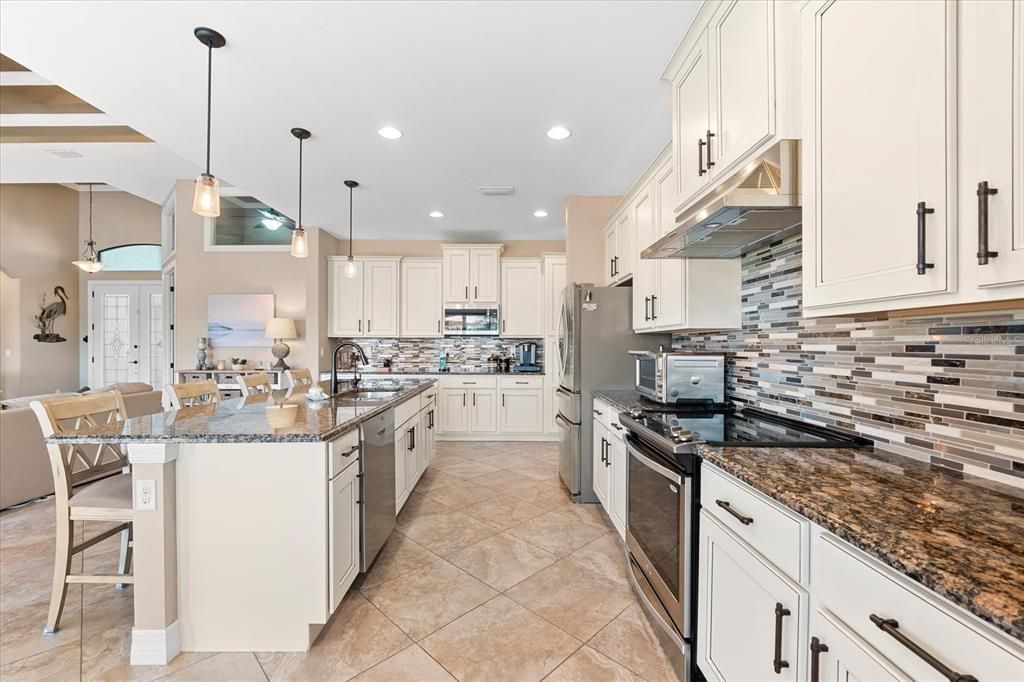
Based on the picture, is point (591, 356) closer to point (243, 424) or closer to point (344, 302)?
point (243, 424)

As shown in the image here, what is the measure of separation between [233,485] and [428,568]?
46.0 inches

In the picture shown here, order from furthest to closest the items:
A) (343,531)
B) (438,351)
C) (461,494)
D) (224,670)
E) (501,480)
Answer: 1. (438,351)
2. (501,480)
3. (461,494)
4. (343,531)
5. (224,670)

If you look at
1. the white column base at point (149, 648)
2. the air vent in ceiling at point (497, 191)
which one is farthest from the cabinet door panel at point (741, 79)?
the white column base at point (149, 648)

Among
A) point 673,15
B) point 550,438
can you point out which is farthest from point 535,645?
point 550,438

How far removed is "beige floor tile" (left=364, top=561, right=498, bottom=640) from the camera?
76.3 inches

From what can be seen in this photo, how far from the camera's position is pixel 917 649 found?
70cm

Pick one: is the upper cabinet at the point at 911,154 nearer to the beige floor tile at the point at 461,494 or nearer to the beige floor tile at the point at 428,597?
the beige floor tile at the point at 428,597

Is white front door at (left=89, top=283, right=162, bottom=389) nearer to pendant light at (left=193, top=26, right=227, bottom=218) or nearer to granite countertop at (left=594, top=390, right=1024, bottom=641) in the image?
pendant light at (left=193, top=26, right=227, bottom=218)

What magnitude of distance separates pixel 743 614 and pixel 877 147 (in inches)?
50.9

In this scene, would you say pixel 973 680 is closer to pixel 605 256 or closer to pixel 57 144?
pixel 605 256

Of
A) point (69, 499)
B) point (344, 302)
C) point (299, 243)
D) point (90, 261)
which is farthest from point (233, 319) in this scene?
point (69, 499)

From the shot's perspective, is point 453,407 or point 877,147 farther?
point 453,407

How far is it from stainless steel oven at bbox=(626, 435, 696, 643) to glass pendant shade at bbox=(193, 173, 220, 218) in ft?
7.83

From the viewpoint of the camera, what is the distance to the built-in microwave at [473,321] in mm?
5703
